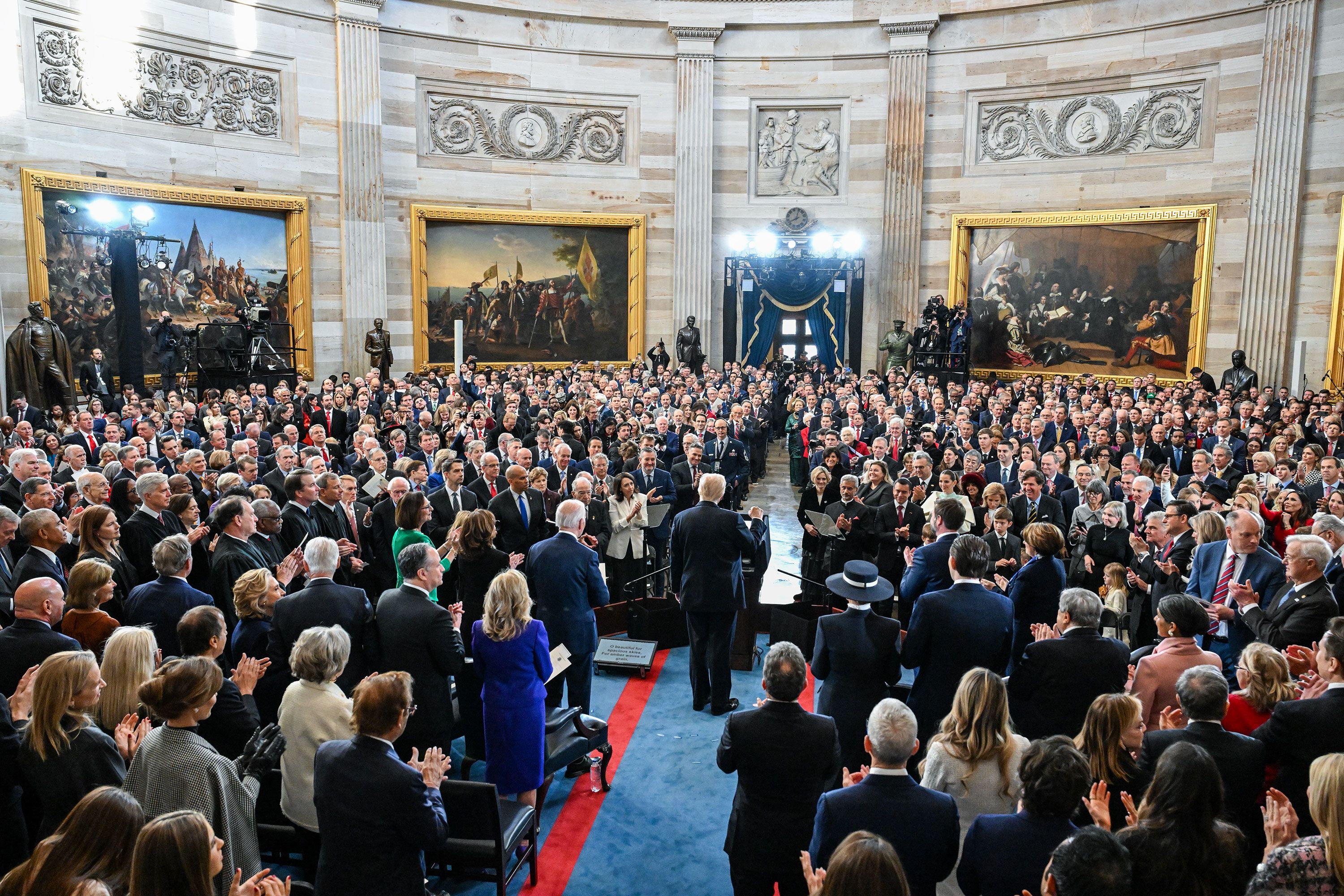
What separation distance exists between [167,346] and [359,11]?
9.86 m

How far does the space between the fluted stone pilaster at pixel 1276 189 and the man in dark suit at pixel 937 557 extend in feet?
59.1

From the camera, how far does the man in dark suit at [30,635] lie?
15.1 ft

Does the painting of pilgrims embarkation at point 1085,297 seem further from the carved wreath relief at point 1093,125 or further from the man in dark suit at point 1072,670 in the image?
the man in dark suit at point 1072,670

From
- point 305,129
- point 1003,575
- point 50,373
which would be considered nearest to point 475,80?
point 305,129

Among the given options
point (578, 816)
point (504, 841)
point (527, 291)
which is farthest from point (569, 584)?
point (527, 291)

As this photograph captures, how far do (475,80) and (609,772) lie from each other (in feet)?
72.0

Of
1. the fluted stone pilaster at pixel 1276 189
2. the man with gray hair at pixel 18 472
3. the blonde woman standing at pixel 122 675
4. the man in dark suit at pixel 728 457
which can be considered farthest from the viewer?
the fluted stone pilaster at pixel 1276 189

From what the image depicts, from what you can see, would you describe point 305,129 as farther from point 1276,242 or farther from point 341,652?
point 1276,242

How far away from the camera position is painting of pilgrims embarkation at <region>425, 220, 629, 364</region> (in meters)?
24.9

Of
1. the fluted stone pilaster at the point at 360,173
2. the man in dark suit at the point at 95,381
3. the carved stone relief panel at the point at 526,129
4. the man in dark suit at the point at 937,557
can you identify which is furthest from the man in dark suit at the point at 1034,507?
the carved stone relief panel at the point at 526,129

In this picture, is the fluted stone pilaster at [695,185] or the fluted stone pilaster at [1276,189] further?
the fluted stone pilaster at [695,185]

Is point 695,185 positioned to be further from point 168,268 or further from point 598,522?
point 598,522

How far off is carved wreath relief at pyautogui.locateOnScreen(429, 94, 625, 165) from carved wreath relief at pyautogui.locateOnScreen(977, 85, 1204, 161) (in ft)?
33.2

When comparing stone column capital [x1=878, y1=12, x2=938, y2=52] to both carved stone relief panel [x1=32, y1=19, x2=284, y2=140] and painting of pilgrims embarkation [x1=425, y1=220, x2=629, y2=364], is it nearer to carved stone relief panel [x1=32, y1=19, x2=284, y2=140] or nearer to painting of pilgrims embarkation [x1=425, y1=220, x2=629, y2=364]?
painting of pilgrims embarkation [x1=425, y1=220, x2=629, y2=364]
